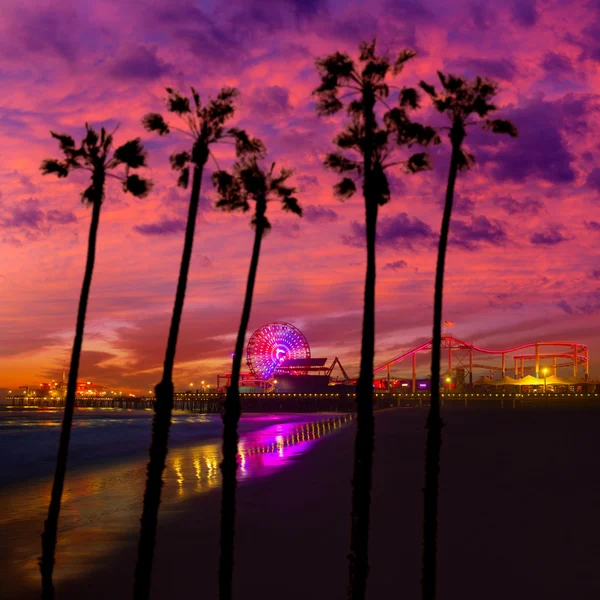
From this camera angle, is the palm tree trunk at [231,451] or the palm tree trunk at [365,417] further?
the palm tree trunk at [231,451]

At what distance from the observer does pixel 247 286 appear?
1775cm

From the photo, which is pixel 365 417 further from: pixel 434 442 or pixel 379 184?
pixel 379 184

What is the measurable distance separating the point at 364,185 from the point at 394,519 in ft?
49.3

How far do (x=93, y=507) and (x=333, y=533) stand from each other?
1223cm

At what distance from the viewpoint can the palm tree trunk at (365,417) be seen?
15750mm

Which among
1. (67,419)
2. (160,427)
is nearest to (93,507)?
(67,419)

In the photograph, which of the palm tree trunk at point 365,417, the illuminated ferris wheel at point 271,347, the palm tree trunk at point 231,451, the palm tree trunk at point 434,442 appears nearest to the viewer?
the palm tree trunk at point 365,417

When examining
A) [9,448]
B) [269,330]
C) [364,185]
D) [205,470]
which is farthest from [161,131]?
[269,330]

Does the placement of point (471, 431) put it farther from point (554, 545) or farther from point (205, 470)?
point (554, 545)

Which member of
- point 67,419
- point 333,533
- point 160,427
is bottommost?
point 333,533

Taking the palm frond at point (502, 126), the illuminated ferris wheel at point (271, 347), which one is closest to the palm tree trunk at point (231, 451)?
the palm frond at point (502, 126)

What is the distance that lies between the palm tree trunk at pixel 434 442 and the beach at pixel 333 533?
12.0 feet

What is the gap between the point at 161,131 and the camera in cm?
1802

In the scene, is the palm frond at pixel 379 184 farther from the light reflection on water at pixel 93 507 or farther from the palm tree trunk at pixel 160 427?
the light reflection on water at pixel 93 507
